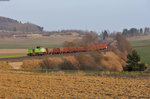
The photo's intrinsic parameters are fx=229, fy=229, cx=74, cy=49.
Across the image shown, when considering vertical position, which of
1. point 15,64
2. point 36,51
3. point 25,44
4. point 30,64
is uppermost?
point 25,44

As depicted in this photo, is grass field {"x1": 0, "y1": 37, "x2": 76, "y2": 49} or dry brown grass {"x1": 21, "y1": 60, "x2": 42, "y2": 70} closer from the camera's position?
dry brown grass {"x1": 21, "y1": 60, "x2": 42, "y2": 70}

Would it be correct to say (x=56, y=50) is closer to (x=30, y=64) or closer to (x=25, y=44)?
(x=30, y=64)

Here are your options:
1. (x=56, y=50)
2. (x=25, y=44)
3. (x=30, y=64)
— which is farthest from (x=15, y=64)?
(x=25, y=44)

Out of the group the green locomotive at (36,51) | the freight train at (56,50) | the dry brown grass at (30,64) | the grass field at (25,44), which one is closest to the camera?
the dry brown grass at (30,64)

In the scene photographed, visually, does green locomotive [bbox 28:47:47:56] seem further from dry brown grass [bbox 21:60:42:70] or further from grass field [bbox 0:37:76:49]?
grass field [bbox 0:37:76:49]

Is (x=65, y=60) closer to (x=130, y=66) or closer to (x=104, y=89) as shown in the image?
(x=130, y=66)

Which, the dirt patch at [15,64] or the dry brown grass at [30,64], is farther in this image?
the dry brown grass at [30,64]

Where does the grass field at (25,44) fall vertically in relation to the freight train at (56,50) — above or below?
above

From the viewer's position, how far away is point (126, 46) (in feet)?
323

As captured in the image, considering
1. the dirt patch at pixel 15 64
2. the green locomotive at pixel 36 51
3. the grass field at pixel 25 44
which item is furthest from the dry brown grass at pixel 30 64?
the grass field at pixel 25 44

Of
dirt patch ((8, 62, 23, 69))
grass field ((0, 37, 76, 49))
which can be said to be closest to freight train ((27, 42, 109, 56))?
dirt patch ((8, 62, 23, 69))

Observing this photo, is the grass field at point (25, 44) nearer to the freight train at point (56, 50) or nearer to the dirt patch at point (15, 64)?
the freight train at point (56, 50)

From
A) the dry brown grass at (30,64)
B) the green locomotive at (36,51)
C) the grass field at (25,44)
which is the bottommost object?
the dry brown grass at (30,64)

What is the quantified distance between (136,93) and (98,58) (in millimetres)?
51730
